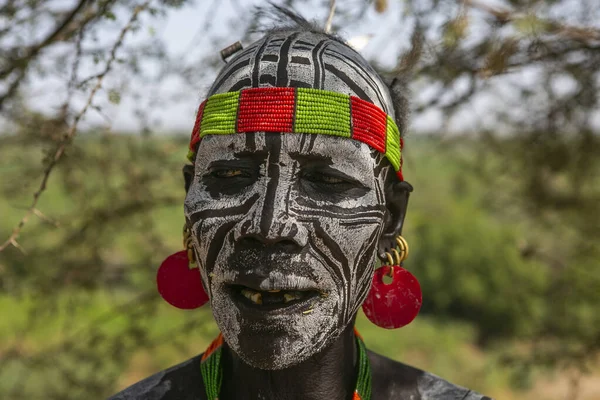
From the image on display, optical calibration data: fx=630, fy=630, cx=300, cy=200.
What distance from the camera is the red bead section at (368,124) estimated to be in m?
2.10

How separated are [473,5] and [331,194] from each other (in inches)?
95.8

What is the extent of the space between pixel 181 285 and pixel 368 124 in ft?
3.16

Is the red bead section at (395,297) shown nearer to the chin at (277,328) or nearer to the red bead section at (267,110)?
the chin at (277,328)

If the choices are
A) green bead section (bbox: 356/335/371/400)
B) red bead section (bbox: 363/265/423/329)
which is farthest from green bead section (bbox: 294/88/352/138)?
green bead section (bbox: 356/335/371/400)

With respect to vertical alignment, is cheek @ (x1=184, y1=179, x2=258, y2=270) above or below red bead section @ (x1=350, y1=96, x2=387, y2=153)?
below

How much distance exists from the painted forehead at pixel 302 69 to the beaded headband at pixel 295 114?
0.15 ft

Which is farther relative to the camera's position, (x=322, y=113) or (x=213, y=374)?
(x=213, y=374)

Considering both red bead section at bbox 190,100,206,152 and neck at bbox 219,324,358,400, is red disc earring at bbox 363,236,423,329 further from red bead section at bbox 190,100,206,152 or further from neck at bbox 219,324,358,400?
red bead section at bbox 190,100,206,152

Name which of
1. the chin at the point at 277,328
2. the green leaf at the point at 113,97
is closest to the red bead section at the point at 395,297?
the chin at the point at 277,328

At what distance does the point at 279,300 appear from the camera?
1985 millimetres

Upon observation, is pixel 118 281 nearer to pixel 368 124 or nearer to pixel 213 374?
pixel 213 374

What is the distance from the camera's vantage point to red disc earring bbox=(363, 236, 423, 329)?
241 centimetres

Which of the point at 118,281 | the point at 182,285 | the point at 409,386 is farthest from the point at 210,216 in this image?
the point at 118,281

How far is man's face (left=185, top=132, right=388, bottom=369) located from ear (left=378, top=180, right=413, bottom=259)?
0.19m
